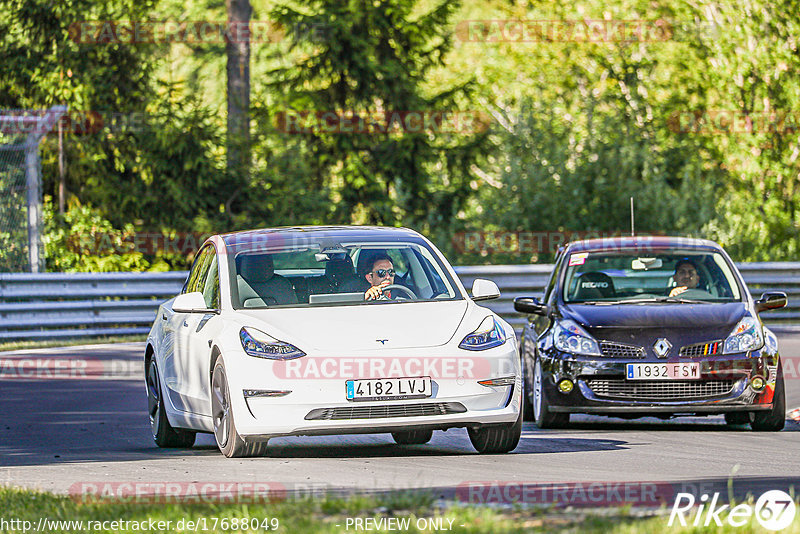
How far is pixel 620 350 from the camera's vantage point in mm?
11891

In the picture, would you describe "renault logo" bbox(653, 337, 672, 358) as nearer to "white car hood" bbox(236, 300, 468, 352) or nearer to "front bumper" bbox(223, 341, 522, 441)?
"white car hood" bbox(236, 300, 468, 352)

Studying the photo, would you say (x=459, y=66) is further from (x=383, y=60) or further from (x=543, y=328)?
(x=543, y=328)

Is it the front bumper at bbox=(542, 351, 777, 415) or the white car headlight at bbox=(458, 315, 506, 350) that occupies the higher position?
the white car headlight at bbox=(458, 315, 506, 350)

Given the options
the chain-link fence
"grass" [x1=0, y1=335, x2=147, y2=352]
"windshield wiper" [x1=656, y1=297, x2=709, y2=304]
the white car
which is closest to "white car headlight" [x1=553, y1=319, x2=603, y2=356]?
"windshield wiper" [x1=656, y1=297, x2=709, y2=304]

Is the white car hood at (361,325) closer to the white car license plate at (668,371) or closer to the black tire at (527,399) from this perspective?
the white car license plate at (668,371)

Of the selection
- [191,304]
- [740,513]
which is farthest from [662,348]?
[740,513]

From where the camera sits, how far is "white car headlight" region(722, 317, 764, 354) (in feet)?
39.0

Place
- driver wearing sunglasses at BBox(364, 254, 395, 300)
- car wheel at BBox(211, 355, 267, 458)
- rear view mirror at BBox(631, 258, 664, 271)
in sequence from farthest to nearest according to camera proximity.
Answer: rear view mirror at BBox(631, 258, 664, 271)
driver wearing sunglasses at BBox(364, 254, 395, 300)
car wheel at BBox(211, 355, 267, 458)

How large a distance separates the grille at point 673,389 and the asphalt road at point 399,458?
0.94 ft

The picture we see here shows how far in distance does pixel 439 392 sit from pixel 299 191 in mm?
22761

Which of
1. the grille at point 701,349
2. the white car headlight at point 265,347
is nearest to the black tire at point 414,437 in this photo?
the white car headlight at point 265,347

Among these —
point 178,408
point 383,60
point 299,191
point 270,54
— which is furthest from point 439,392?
point 270,54

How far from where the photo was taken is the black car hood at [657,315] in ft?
39.3

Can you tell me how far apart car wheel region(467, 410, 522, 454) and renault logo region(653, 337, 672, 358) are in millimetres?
2090
